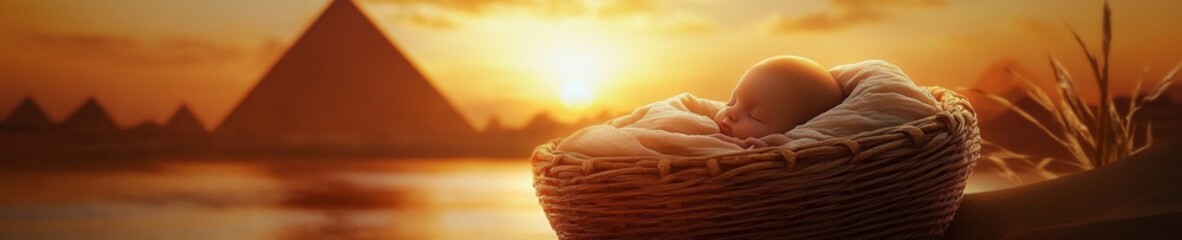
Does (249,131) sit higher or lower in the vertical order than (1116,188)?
higher

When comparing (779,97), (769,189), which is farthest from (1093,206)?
(769,189)

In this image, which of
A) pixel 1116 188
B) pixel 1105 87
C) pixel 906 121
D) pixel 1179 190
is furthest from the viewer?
pixel 1105 87

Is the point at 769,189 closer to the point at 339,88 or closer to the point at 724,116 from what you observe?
the point at 724,116

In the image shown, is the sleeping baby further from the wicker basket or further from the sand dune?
the sand dune

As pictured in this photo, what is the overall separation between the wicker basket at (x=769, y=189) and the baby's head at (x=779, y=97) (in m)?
0.17

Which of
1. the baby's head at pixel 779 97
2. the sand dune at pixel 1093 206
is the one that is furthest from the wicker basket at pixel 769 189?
the sand dune at pixel 1093 206

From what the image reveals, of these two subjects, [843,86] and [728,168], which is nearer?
[728,168]

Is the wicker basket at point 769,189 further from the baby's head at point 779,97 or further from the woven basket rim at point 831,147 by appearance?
the baby's head at point 779,97

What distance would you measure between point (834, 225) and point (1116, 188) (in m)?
0.64

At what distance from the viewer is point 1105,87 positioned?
2281 mm

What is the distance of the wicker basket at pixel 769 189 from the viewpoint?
1.22 meters

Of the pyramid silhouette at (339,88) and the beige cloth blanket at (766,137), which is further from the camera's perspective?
the pyramid silhouette at (339,88)

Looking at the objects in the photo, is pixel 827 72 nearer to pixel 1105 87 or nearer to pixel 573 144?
pixel 573 144

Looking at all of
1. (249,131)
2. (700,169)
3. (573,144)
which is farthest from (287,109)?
(700,169)
